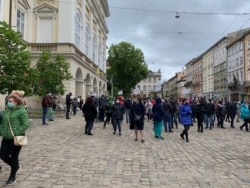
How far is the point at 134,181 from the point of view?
6.54 m

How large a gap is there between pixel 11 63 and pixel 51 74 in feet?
27.0

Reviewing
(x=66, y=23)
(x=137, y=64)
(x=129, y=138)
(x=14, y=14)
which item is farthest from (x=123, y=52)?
(x=129, y=138)

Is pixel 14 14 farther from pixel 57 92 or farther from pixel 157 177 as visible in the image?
pixel 157 177

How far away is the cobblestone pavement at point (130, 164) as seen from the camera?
647 cm

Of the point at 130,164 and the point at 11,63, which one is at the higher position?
the point at 11,63

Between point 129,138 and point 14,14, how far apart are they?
60.1 feet

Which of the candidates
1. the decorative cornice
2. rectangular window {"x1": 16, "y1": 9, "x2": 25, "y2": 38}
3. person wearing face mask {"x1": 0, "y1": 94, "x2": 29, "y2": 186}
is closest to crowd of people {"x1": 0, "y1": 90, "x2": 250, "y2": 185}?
person wearing face mask {"x1": 0, "y1": 94, "x2": 29, "y2": 186}

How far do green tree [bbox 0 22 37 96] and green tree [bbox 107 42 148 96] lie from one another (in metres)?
57.0

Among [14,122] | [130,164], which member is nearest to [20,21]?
[130,164]

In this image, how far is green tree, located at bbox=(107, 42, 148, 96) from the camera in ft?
237

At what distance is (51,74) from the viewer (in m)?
22.4

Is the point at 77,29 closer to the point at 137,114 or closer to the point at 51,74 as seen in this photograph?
the point at 51,74

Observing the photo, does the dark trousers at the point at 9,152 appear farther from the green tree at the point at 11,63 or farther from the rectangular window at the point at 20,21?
the rectangular window at the point at 20,21

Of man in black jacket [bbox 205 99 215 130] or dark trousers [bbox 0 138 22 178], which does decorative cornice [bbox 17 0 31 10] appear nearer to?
man in black jacket [bbox 205 99 215 130]
